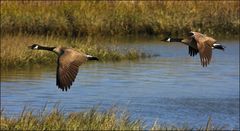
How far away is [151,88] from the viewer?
22.8 m

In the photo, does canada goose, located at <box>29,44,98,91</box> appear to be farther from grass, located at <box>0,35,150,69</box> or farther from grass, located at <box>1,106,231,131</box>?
grass, located at <box>0,35,150,69</box>

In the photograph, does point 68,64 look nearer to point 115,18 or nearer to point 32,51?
point 32,51

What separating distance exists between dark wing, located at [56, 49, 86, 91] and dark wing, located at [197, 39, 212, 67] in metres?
0.86

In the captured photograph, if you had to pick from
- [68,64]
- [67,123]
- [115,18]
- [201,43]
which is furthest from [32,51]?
[201,43]

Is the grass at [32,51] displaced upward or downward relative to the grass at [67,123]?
downward

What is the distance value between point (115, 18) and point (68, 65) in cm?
2266

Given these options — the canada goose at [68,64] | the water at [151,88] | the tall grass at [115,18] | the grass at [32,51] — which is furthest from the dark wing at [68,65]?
the tall grass at [115,18]

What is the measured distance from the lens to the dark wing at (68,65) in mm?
5789

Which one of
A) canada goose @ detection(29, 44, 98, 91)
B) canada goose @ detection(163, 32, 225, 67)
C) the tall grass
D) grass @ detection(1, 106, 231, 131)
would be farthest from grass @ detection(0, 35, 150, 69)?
canada goose @ detection(163, 32, 225, 67)

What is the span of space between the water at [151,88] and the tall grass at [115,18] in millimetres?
1000

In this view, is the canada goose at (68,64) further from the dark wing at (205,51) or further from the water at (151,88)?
the water at (151,88)

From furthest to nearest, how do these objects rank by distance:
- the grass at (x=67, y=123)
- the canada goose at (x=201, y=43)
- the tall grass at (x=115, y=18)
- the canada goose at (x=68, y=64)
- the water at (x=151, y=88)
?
the tall grass at (x=115, y=18), the water at (x=151, y=88), the grass at (x=67, y=123), the canada goose at (x=68, y=64), the canada goose at (x=201, y=43)

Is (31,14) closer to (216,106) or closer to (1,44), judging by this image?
(1,44)

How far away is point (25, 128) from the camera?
12641 mm
